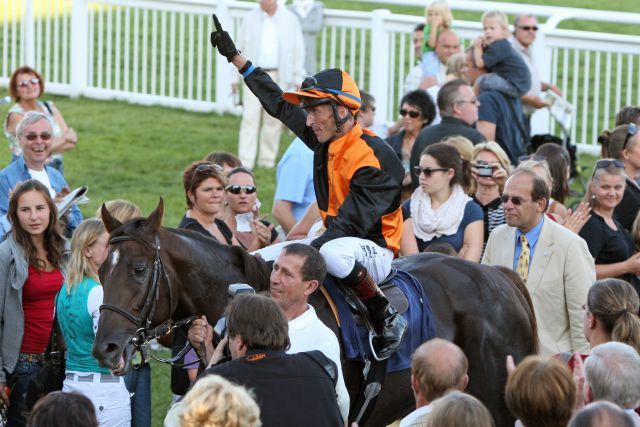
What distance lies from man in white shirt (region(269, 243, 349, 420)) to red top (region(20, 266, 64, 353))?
1.77 metres

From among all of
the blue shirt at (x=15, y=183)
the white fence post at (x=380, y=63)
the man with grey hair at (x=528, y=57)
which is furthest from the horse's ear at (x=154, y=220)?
the white fence post at (x=380, y=63)

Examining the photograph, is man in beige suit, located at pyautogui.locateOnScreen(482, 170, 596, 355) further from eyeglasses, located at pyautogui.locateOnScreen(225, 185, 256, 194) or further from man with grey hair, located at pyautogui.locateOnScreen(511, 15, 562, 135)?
man with grey hair, located at pyautogui.locateOnScreen(511, 15, 562, 135)

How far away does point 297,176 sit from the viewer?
9.57 metres

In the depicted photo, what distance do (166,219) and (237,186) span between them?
14.9 feet

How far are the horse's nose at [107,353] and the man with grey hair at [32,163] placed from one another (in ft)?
10.7

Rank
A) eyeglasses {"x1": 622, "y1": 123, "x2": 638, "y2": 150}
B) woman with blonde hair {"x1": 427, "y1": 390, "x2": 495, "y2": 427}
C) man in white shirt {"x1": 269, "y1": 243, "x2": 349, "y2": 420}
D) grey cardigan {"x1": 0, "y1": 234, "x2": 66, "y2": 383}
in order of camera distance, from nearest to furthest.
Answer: woman with blonde hair {"x1": 427, "y1": 390, "x2": 495, "y2": 427}
man in white shirt {"x1": 269, "y1": 243, "x2": 349, "y2": 420}
grey cardigan {"x1": 0, "y1": 234, "x2": 66, "y2": 383}
eyeglasses {"x1": 622, "y1": 123, "x2": 638, "y2": 150}

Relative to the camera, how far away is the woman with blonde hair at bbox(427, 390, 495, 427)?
183 inches

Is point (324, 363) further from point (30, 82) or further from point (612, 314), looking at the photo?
point (30, 82)

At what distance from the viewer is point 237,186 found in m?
8.91

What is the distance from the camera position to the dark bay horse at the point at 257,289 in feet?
20.5

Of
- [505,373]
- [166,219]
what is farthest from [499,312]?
[166,219]

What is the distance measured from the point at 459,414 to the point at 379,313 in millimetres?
2136

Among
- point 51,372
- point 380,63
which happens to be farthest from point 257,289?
point 380,63

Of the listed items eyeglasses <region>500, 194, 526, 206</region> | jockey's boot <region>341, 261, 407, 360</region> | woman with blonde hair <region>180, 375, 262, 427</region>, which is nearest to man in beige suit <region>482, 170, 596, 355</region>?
eyeglasses <region>500, 194, 526, 206</region>
